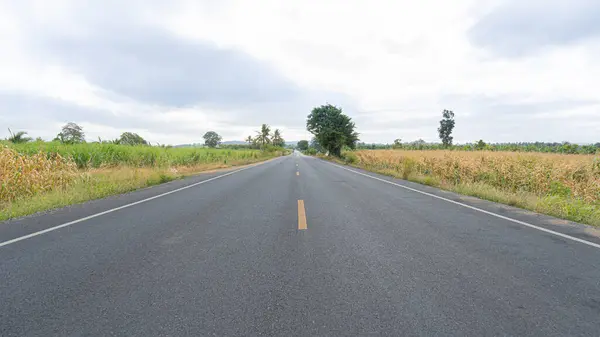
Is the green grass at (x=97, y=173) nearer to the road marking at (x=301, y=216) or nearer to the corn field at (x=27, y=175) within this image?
the corn field at (x=27, y=175)

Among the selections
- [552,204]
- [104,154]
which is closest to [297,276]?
[552,204]

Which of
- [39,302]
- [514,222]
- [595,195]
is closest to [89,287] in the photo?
[39,302]

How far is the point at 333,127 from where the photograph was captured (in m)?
40.7

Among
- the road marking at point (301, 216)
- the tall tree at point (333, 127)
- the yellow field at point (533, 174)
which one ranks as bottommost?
the road marking at point (301, 216)

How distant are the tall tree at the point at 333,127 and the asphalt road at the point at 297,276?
35817mm

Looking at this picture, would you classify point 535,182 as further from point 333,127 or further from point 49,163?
point 333,127

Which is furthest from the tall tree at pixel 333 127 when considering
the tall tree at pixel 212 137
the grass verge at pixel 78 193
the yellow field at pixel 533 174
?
the tall tree at pixel 212 137

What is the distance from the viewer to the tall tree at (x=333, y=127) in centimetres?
4062

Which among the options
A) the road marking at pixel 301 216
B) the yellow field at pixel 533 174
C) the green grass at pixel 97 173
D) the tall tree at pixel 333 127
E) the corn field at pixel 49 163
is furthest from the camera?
the tall tree at pixel 333 127

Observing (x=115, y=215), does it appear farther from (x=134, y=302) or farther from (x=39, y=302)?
(x=134, y=302)

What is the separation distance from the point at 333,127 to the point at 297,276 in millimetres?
38949

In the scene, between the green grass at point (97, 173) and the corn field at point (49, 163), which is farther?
the corn field at point (49, 163)

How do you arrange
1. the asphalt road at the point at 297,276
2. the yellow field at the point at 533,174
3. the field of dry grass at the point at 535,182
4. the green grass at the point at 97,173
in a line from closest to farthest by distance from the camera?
the asphalt road at the point at 297,276, the field of dry grass at the point at 535,182, the green grass at the point at 97,173, the yellow field at the point at 533,174

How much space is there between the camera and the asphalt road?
2.08 meters
